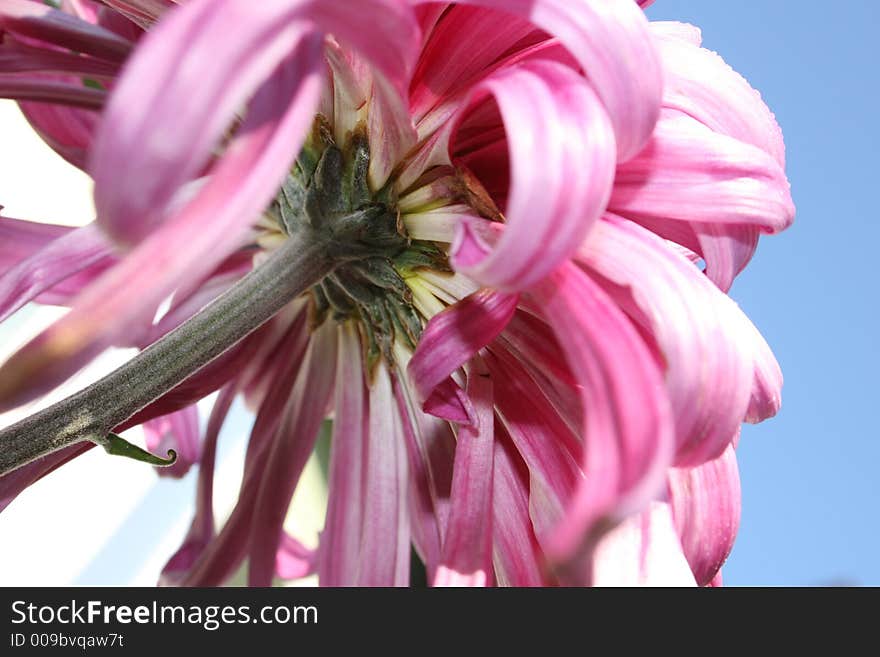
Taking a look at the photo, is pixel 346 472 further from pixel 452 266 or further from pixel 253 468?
pixel 452 266

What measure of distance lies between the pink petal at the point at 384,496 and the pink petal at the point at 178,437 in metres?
0.14

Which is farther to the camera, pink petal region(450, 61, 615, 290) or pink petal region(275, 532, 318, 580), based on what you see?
pink petal region(275, 532, 318, 580)

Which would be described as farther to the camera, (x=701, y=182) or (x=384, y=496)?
(x=384, y=496)

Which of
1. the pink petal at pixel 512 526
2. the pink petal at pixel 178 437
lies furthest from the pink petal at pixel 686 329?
the pink petal at pixel 178 437

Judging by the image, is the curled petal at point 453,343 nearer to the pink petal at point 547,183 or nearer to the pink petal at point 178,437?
the pink petal at point 547,183

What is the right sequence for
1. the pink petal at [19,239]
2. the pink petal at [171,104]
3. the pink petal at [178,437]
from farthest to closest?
the pink petal at [178,437], the pink petal at [19,239], the pink petal at [171,104]

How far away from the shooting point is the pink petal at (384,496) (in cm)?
38

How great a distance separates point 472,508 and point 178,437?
24cm

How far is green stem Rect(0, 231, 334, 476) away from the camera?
30 cm

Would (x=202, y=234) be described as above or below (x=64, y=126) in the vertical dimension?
below

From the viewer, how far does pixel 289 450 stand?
457 mm

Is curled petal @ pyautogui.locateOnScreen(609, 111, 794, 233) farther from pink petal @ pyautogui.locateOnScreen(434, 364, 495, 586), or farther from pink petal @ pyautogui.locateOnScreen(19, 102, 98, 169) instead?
pink petal @ pyautogui.locateOnScreen(19, 102, 98, 169)

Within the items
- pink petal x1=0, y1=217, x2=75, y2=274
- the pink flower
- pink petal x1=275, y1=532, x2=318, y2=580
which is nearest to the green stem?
the pink flower

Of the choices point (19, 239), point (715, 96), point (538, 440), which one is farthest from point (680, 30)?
point (19, 239)
